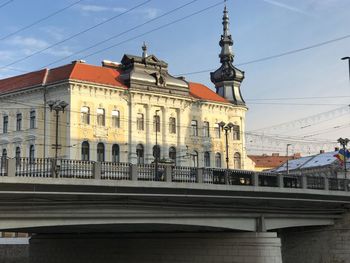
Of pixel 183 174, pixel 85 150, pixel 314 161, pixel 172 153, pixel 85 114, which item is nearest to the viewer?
pixel 183 174

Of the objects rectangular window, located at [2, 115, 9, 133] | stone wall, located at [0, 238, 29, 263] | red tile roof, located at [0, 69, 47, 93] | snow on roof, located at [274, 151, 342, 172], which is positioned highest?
red tile roof, located at [0, 69, 47, 93]

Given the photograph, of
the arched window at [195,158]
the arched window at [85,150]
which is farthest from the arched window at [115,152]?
the arched window at [195,158]

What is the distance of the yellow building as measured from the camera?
177 feet

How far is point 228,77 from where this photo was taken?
241ft

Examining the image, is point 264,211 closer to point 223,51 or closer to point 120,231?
point 120,231

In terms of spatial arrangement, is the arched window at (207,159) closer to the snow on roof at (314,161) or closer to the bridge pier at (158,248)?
the snow on roof at (314,161)

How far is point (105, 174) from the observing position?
2417cm

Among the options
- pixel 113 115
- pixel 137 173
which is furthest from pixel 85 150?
pixel 137 173

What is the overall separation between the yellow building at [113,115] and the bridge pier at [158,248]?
15878mm

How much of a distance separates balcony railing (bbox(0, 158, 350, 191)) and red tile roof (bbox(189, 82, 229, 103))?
33216 millimetres

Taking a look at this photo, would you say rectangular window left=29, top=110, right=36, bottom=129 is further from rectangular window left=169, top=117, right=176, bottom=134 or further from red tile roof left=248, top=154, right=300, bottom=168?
red tile roof left=248, top=154, right=300, bottom=168

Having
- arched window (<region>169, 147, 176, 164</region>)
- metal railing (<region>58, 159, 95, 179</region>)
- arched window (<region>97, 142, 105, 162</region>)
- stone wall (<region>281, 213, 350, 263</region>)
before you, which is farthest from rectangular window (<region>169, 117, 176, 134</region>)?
metal railing (<region>58, 159, 95, 179</region>)

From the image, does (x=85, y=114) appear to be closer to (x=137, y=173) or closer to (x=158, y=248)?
(x=158, y=248)

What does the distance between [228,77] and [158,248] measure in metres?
44.7
